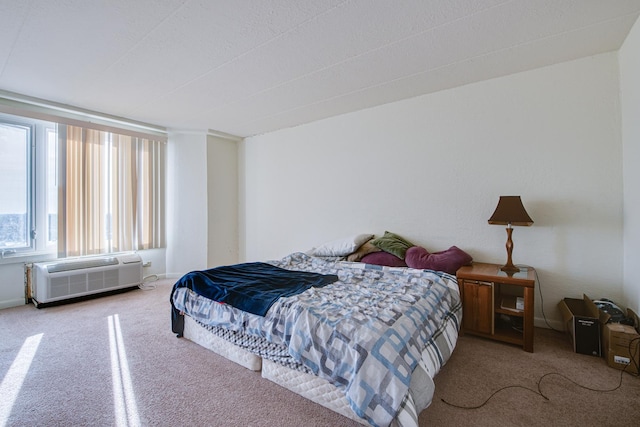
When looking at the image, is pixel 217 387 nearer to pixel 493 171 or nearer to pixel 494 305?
pixel 494 305

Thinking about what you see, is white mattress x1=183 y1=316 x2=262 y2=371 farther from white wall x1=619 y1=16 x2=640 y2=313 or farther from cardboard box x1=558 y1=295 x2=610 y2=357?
white wall x1=619 y1=16 x2=640 y2=313

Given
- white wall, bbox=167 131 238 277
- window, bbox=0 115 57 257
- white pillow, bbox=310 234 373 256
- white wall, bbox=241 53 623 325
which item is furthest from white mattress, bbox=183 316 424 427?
window, bbox=0 115 57 257

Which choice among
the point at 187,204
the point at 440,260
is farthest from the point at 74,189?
the point at 440,260

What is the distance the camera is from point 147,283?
421 cm

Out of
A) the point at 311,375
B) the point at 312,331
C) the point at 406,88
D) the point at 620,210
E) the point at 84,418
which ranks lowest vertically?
the point at 84,418

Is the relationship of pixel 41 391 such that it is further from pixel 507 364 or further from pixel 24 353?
pixel 507 364

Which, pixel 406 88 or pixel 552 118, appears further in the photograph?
pixel 406 88

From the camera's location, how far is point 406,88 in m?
2.96

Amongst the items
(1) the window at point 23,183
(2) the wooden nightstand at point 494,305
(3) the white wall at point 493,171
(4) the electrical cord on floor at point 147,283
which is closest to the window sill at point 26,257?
(1) the window at point 23,183

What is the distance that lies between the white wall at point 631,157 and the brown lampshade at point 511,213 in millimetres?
624

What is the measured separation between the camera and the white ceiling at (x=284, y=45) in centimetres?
178

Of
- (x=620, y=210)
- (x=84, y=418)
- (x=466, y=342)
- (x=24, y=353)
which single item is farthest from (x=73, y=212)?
(x=620, y=210)

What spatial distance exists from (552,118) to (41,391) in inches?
169

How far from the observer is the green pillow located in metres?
2.91
